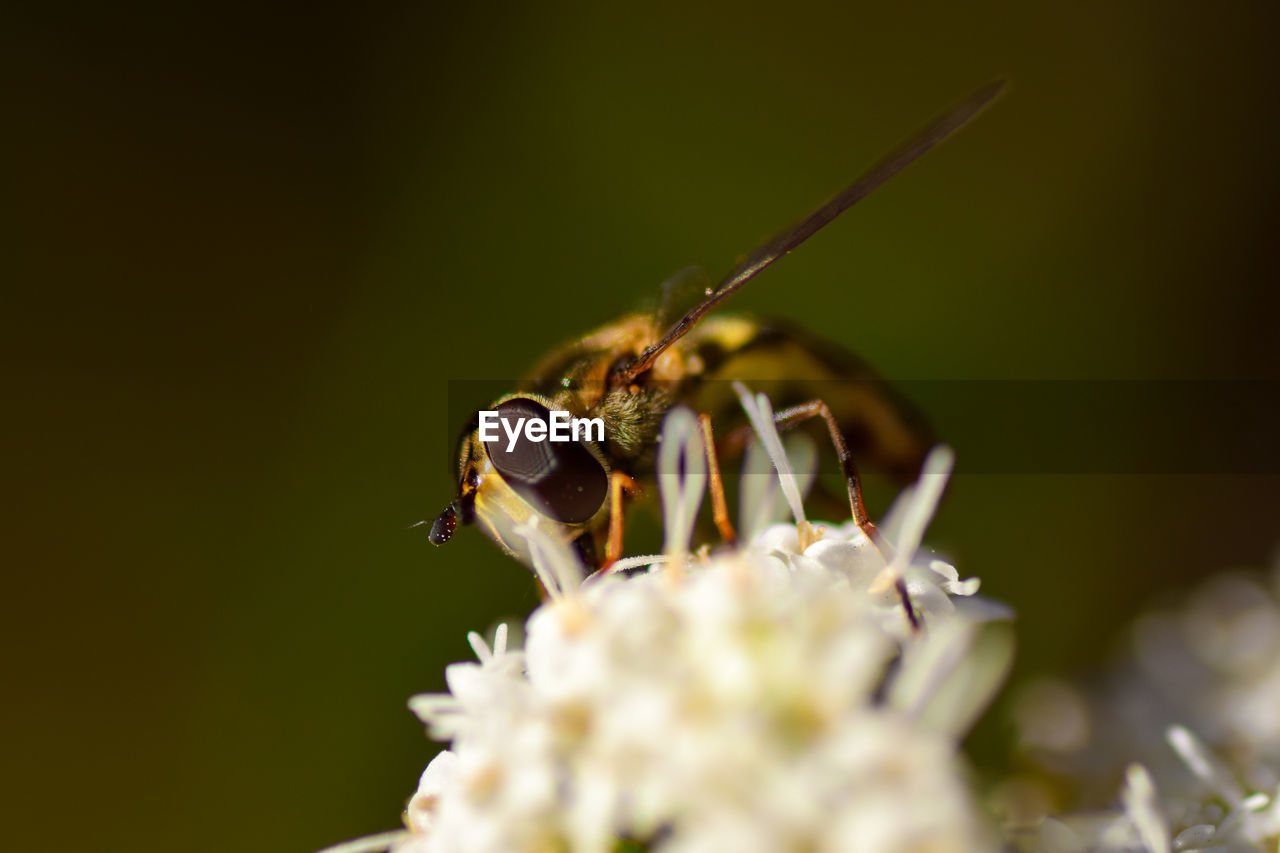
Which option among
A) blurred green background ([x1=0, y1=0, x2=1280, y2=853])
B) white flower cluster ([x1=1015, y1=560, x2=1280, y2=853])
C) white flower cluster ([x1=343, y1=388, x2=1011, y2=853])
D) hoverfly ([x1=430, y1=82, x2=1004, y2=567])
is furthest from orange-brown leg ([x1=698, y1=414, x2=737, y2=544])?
blurred green background ([x1=0, y1=0, x2=1280, y2=853])

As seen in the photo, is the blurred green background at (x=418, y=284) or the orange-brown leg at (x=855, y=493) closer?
the orange-brown leg at (x=855, y=493)

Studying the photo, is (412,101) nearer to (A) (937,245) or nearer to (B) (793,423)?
(A) (937,245)

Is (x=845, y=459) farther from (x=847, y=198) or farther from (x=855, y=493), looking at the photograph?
(x=847, y=198)

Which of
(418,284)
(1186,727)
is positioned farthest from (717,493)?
(418,284)

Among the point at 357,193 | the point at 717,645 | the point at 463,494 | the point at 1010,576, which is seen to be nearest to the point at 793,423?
the point at 463,494

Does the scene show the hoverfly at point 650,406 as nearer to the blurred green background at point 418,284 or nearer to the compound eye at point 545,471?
the compound eye at point 545,471

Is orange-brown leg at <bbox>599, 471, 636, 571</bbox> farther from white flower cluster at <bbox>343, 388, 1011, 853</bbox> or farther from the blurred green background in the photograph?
the blurred green background

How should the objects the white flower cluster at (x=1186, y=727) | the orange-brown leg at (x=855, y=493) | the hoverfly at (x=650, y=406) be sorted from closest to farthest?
the orange-brown leg at (x=855, y=493)
the white flower cluster at (x=1186, y=727)
the hoverfly at (x=650, y=406)

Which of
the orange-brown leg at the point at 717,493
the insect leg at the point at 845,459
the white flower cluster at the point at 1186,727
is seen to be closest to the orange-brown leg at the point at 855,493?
the insect leg at the point at 845,459
